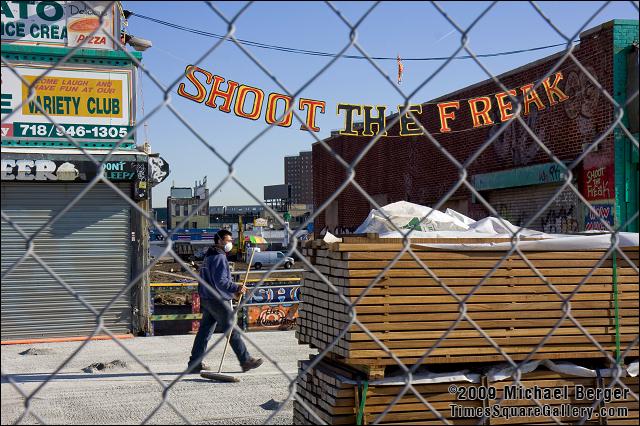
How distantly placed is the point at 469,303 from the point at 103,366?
6751mm

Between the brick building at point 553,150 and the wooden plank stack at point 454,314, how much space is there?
241 inches

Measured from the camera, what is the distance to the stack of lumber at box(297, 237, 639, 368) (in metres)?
4.43

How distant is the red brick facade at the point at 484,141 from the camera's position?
1570 cm

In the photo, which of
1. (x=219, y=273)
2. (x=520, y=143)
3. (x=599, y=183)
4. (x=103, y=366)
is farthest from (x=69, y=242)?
(x=520, y=143)

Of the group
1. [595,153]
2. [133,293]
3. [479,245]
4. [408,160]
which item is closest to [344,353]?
[479,245]

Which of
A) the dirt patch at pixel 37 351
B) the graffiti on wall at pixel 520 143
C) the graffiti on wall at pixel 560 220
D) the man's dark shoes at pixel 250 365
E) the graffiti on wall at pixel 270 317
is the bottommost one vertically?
the dirt patch at pixel 37 351

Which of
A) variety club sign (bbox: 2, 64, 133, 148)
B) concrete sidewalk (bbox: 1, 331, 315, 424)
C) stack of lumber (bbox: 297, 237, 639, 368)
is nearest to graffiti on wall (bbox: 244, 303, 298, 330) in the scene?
concrete sidewalk (bbox: 1, 331, 315, 424)

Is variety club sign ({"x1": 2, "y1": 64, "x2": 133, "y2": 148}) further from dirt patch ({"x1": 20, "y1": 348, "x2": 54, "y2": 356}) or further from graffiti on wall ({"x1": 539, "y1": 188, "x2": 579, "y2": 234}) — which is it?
graffiti on wall ({"x1": 539, "y1": 188, "x2": 579, "y2": 234})

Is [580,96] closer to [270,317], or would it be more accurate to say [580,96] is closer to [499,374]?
[270,317]

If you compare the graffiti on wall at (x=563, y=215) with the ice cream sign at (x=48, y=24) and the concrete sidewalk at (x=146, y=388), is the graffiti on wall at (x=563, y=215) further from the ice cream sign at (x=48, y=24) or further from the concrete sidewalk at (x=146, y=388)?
the ice cream sign at (x=48, y=24)

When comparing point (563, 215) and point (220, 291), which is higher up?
point (563, 215)

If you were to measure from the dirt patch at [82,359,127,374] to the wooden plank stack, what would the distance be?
570 cm

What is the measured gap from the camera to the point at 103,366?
9883 mm

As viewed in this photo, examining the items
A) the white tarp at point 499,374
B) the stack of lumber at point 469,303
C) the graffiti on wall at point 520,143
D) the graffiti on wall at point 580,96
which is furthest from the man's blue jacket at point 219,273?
the graffiti on wall at point 520,143
